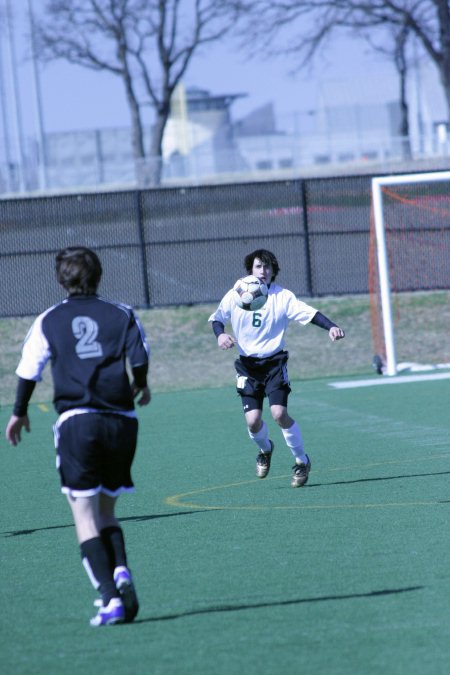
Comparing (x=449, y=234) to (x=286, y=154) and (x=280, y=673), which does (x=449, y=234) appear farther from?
(x=286, y=154)

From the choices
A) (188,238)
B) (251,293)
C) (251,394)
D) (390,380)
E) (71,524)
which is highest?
(188,238)

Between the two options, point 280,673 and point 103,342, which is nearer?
point 280,673

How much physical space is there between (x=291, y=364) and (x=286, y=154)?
136ft

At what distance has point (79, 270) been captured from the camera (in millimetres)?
5773

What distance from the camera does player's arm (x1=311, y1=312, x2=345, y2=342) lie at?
30.8ft

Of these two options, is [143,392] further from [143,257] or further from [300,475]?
[143,257]

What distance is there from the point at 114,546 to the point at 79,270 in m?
1.29

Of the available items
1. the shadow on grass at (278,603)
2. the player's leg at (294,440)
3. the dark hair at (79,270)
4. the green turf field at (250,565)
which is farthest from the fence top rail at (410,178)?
the dark hair at (79,270)

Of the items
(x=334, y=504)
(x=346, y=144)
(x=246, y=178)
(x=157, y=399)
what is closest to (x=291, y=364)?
(x=157, y=399)

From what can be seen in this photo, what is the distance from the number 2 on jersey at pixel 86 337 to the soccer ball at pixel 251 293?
13.7 ft

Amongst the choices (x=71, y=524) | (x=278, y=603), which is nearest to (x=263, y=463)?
(x=71, y=524)

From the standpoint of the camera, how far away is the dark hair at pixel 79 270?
5.78 meters

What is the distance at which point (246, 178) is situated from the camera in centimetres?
4838

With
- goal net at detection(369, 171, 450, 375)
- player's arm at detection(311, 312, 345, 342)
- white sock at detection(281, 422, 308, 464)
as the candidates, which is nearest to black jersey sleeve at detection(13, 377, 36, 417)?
player's arm at detection(311, 312, 345, 342)
